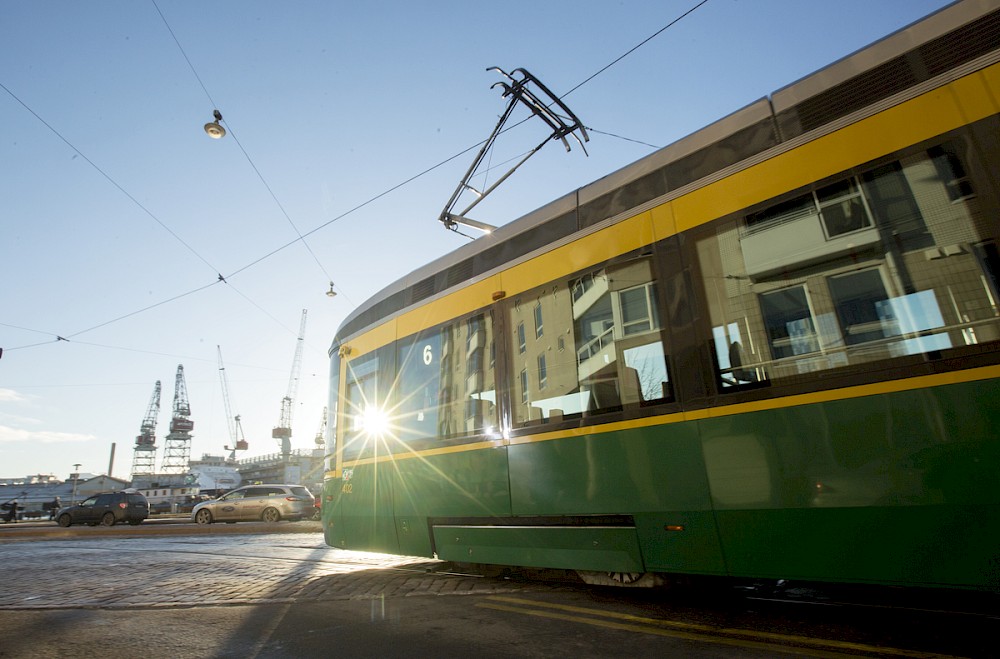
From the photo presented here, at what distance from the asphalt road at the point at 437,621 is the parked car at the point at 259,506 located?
1322cm

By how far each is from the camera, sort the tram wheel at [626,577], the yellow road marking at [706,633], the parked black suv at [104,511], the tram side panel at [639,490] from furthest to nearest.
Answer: the parked black suv at [104,511] → the tram wheel at [626,577] → the tram side panel at [639,490] → the yellow road marking at [706,633]

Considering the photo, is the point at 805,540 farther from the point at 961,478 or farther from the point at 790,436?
the point at 961,478

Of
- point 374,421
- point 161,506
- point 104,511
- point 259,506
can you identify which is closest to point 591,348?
point 374,421

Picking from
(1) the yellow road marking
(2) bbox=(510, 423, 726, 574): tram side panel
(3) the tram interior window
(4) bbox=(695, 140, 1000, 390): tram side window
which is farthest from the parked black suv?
(4) bbox=(695, 140, 1000, 390): tram side window

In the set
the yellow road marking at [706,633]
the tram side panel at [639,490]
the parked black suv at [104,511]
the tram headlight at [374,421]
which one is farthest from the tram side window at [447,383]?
the parked black suv at [104,511]

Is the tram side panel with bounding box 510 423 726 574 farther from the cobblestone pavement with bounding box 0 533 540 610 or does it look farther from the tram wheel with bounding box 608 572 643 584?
the cobblestone pavement with bounding box 0 533 540 610

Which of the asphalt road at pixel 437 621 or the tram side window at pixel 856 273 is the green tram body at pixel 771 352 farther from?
the asphalt road at pixel 437 621

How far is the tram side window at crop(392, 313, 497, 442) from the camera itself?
499cm

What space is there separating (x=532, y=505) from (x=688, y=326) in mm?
1999

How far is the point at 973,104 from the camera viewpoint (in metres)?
2.81

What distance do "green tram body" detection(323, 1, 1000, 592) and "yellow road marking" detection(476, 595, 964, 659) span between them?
362 millimetres

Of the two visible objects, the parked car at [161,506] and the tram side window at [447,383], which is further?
the parked car at [161,506]

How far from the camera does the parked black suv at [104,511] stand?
2088 cm

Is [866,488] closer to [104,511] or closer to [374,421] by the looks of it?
[374,421]
